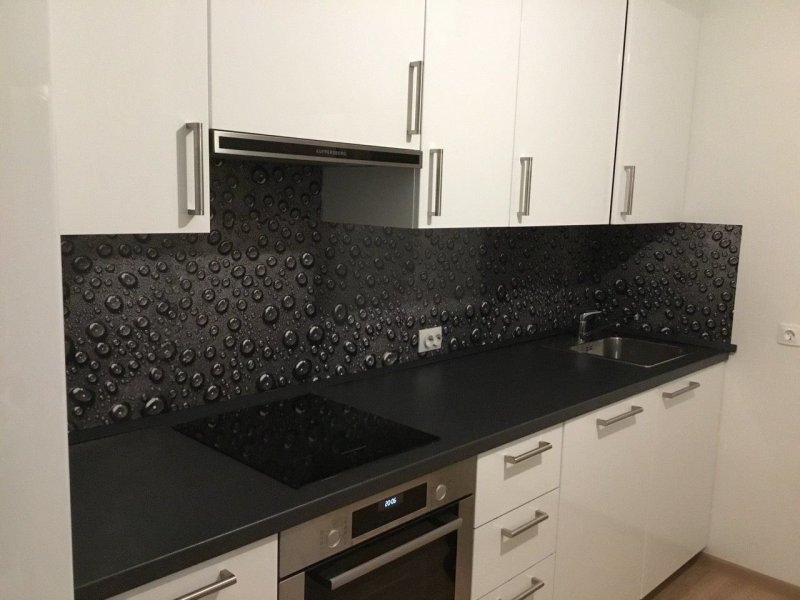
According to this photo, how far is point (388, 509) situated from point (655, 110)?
197 cm

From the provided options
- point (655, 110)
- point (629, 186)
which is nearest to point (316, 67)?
point (629, 186)

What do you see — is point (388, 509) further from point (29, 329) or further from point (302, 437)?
point (29, 329)

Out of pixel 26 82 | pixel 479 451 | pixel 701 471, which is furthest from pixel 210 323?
pixel 701 471

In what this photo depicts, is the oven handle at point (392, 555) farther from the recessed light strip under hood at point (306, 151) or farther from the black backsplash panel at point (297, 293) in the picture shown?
the recessed light strip under hood at point (306, 151)

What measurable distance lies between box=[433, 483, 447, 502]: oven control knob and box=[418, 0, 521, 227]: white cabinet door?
2.27ft

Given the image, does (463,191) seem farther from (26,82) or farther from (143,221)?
(26,82)

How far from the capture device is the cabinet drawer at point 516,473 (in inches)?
73.2

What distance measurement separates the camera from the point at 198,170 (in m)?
1.42

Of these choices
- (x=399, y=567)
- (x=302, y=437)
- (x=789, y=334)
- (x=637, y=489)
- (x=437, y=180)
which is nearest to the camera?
(x=399, y=567)

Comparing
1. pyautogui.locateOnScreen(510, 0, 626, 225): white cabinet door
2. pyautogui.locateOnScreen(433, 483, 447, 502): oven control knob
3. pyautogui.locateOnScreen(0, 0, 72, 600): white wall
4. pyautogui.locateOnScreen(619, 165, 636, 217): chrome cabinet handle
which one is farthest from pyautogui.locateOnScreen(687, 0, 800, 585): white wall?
pyautogui.locateOnScreen(0, 0, 72, 600): white wall

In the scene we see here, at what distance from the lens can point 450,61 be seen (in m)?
1.93

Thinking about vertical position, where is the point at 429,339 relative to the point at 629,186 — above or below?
below

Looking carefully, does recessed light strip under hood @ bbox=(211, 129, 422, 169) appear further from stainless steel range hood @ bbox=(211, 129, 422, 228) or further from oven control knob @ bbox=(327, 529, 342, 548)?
oven control knob @ bbox=(327, 529, 342, 548)

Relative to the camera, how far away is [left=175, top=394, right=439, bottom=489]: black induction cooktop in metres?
1.59
